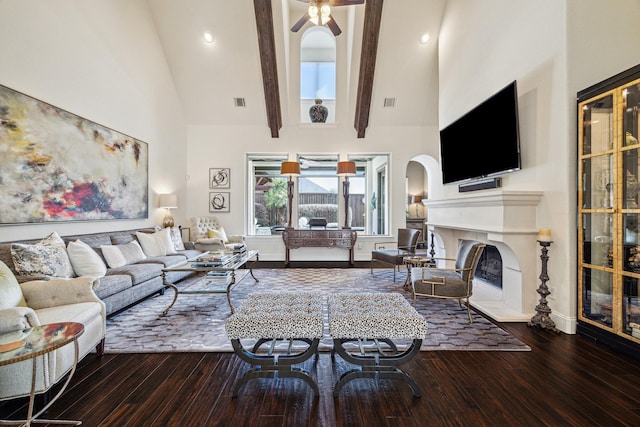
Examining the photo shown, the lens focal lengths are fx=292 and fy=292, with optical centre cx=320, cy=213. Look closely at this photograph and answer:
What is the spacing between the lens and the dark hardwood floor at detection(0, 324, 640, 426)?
1698mm

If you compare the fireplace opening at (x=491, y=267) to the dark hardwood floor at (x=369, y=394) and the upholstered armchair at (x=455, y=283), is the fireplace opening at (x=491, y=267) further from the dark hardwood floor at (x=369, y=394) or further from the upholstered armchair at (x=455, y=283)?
the dark hardwood floor at (x=369, y=394)

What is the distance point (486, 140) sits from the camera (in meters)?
3.71

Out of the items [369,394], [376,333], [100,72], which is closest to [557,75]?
[376,333]

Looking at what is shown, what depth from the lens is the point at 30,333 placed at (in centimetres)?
151

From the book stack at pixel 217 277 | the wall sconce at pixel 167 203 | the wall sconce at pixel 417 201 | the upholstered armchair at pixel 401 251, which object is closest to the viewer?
the book stack at pixel 217 277

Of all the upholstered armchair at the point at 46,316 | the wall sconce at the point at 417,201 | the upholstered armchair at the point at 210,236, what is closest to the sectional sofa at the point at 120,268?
the upholstered armchair at the point at 46,316

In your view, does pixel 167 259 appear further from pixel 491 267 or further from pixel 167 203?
pixel 491 267

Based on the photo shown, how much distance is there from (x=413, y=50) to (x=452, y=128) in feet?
7.61

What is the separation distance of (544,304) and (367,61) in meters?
4.94

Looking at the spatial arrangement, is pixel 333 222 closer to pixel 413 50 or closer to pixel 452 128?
pixel 452 128

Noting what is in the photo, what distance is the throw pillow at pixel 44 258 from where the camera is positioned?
265 centimetres

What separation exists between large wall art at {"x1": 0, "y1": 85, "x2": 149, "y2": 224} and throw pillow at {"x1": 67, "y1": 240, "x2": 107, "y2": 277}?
0.51 metres

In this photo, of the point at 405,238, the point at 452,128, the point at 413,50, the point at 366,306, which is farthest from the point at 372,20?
the point at 366,306

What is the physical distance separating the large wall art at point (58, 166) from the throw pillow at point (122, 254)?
1.80 feet
